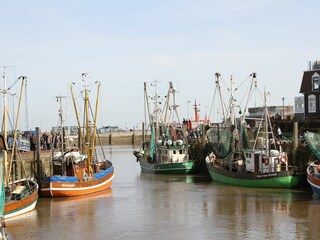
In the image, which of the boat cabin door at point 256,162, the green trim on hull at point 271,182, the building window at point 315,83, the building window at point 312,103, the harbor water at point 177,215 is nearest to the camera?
the harbor water at point 177,215

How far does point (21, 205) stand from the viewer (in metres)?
30.5

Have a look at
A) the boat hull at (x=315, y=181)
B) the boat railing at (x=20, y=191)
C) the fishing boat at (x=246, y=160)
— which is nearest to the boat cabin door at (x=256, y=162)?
the fishing boat at (x=246, y=160)

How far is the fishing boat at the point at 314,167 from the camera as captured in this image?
35.4 metres

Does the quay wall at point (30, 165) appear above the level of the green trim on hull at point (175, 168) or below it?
above

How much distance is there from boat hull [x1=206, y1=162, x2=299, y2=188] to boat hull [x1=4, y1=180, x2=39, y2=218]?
640 inches

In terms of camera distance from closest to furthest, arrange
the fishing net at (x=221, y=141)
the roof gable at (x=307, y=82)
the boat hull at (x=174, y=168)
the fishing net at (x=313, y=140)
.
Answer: the fishing net at (x=313, y=140) → the fishing net at (x=221, y=141) → the boat hull at (x=174, y=168) → the roof gable at (x=307, y=82)

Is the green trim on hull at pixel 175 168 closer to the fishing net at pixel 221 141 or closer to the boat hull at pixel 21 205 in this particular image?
the fishing net at pixel 221 141

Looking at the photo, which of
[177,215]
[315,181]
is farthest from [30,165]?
[315,181]

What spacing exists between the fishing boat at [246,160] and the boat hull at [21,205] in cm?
1659

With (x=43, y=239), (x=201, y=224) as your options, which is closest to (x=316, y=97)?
(x=201, y=224)

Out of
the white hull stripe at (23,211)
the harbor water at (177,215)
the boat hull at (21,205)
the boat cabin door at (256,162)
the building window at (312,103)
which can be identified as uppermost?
the building window at (312,103)

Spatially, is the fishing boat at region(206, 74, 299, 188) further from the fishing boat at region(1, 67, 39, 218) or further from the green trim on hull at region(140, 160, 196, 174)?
the fishing boat at region(1, 67, 39, 218)

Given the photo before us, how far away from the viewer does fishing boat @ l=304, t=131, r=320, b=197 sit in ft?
116

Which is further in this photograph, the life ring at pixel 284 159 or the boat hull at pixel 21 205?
the life ring at pixel 284 159
